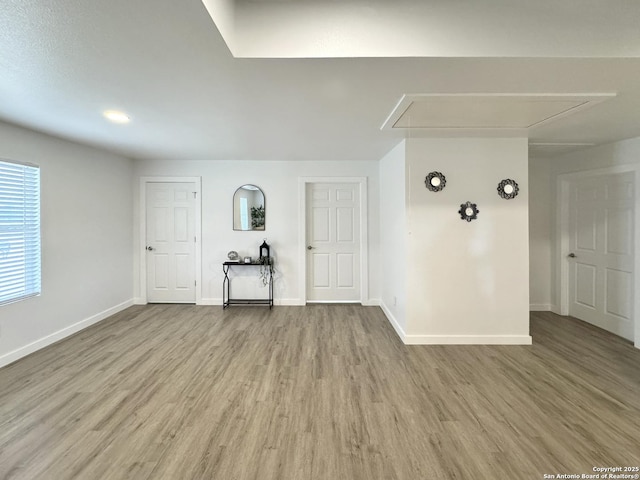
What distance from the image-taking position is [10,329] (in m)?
2.91

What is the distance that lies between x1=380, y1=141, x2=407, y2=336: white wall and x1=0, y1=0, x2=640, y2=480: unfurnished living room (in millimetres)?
64

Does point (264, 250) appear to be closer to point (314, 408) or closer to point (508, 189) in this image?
point (314, 408)

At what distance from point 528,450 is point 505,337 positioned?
1784mm

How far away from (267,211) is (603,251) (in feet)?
15.3

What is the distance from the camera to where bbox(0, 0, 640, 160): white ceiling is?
1.41 metres

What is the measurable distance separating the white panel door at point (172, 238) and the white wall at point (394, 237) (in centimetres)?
306

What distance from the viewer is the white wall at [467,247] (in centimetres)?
333

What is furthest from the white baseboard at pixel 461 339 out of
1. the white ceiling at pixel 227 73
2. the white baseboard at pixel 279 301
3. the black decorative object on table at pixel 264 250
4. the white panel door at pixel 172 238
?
the white panel door at pixel 172 238

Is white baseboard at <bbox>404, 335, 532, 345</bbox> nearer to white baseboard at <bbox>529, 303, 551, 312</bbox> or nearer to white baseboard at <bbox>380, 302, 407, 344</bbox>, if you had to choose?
white baseboard at <bbox>380, 302, 407, 344</bbox>

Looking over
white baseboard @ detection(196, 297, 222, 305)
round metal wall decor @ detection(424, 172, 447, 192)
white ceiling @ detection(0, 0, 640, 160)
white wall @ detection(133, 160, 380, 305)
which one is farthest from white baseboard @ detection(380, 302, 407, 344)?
white baseboard @ detection(196, 297, 222, 305)

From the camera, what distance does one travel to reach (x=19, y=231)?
3.03 metres

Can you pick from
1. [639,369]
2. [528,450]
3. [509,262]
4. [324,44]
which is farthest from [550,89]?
[639,369]

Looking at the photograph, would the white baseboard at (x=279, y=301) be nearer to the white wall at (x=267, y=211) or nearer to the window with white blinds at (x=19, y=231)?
the white wall at (x=267, y=211)

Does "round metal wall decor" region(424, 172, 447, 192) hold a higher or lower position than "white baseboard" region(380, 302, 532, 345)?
higher
